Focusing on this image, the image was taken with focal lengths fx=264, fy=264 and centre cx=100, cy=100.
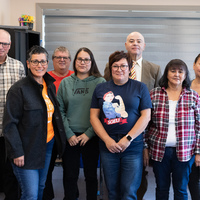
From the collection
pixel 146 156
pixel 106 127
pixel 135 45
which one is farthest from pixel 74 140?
pixel 135 45

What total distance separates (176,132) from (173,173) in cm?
33

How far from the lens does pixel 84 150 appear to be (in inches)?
88.4

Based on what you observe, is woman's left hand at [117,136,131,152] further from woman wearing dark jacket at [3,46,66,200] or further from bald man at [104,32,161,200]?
bald man at [104,32,161,200]

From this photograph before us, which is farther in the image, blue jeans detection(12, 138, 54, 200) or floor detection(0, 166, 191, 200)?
floor detection(0, 166, 191, 200)

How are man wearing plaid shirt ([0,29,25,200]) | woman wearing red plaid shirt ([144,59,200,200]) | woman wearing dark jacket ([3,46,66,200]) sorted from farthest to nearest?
man wearing plaid shirt ([0,29,25,200])
woman wearing red plaid shirt ([144,59,200,200])
woman wearing dark jacket ([3,46,66,200])

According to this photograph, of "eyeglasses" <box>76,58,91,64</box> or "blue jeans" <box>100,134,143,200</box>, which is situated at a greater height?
"eyeglasses" <box>76,58,91,64</box>

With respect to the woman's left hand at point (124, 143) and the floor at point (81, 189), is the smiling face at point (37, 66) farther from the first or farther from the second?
the floor at point (81, 189)

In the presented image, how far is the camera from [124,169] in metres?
1.98

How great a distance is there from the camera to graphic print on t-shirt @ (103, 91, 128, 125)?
195cm

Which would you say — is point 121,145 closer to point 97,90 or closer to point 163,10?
point 97,90

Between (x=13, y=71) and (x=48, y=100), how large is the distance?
25.2 inches

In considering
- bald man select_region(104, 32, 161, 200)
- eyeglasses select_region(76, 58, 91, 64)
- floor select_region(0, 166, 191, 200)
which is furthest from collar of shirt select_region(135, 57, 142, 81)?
floor select_region(0, 166, 191, 200)

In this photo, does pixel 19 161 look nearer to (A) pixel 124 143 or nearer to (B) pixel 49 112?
(B) pixel 49 112

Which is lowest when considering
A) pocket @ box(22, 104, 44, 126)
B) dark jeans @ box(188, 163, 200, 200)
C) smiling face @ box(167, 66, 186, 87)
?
dark jeans @ box(188, 163, 200, 200)
